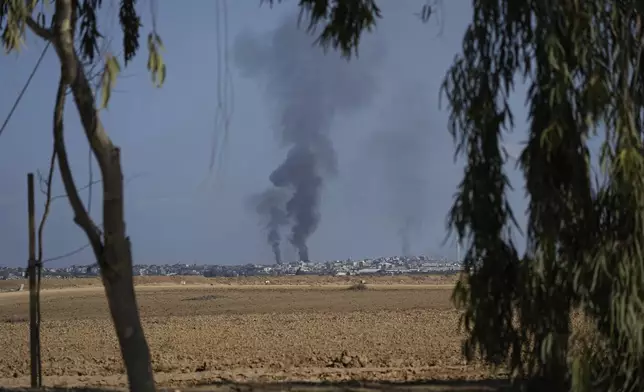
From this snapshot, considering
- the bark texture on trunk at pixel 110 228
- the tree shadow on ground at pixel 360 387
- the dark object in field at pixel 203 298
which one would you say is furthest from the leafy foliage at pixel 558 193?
the dark object in field at pixel 203 298

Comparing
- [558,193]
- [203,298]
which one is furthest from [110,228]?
[203,298]

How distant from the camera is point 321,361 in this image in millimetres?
14688

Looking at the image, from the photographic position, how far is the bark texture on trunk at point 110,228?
23.2 feet

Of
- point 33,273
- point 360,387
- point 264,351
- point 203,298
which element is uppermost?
point 33,273

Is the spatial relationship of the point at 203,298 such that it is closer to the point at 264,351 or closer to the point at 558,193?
the point at 264,351

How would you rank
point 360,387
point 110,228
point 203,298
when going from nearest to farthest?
point 110,228 < point 360,387 < point 203,298

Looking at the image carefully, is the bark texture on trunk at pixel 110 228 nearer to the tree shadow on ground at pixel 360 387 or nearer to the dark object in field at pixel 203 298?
the tree shadow on ground at pixel 360 387

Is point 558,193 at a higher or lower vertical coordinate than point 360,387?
higher

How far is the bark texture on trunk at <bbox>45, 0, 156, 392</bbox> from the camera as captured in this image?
278 inches

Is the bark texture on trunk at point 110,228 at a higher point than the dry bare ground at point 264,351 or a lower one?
higher

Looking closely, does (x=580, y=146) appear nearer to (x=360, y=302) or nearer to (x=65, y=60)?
(x=65, y=60)

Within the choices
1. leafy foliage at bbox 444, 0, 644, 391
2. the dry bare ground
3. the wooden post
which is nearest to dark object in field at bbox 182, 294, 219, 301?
the dry bare ground

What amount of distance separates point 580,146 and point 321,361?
7894mm

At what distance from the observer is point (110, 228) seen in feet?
23.2
